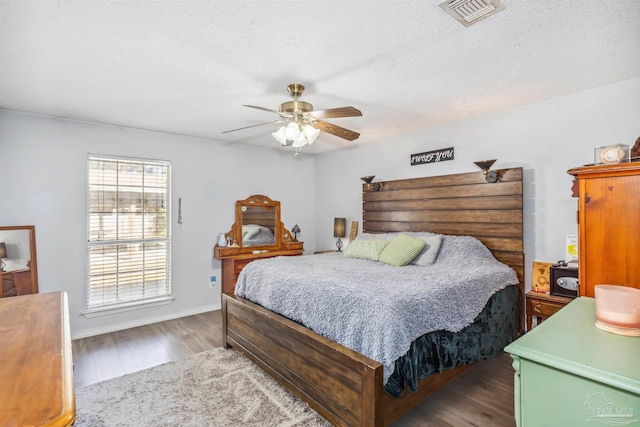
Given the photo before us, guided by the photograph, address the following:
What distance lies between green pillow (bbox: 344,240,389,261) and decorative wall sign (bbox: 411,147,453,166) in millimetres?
1178

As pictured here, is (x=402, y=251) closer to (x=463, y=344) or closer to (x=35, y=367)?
(x=463, y=344)

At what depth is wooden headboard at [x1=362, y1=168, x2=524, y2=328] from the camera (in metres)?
3.16

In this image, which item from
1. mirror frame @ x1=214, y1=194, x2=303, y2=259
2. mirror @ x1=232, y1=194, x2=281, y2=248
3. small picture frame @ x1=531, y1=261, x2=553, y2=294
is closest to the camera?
small picture frame @ x1=531, y1=261, x2=553, y2=294

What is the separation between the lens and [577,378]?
0.98 metres

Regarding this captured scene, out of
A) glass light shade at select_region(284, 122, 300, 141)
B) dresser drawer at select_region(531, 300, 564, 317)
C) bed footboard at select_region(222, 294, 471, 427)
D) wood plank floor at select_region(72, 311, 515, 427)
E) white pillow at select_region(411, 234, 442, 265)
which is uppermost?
glass light shade at select_region(284, 122, 300, 141)

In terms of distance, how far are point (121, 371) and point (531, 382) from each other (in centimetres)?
308

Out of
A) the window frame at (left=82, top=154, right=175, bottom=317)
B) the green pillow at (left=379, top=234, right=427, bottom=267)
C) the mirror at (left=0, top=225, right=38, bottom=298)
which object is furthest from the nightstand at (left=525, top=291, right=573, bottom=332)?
the mirror at (left=0, top=225, right=38, bottom=298)

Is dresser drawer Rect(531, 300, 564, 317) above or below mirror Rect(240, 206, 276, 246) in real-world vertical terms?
below

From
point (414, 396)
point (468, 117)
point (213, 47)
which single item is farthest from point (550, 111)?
point (213, 47)

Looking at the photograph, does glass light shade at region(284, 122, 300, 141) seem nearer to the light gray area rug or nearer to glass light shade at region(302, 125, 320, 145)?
glass light shade at region(302, 125, 320, 145)

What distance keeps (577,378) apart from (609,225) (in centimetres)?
100

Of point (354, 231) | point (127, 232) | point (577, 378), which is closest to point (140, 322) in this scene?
point (127, 232)

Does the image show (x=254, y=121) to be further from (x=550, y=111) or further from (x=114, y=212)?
(x=550, y=111)

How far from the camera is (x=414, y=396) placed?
6.84ft
